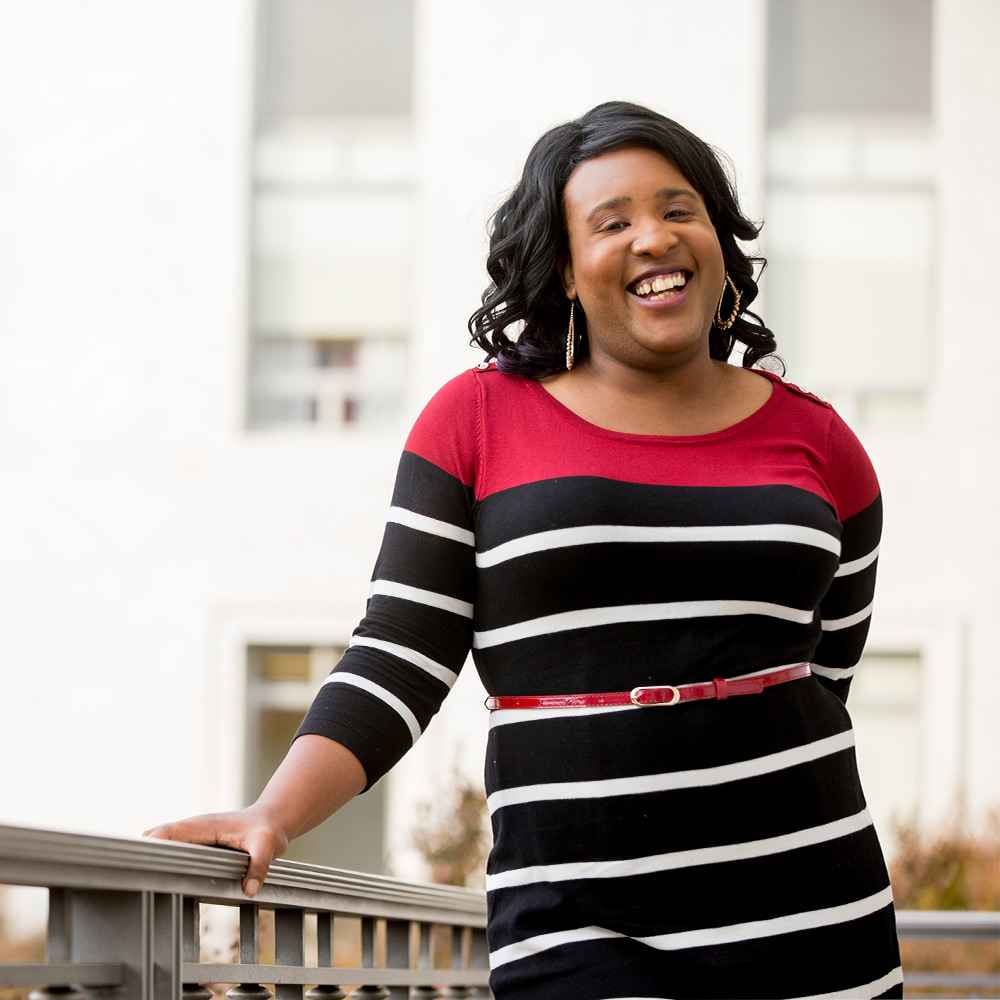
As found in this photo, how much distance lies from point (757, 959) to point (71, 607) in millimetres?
9144

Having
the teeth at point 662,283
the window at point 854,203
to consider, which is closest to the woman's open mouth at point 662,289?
the teeth at point 662,283

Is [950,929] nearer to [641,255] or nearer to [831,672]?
[831,672]

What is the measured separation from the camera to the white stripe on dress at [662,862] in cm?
183

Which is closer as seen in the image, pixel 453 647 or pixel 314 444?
pixel 453 647

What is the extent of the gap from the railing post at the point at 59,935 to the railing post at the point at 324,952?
825mm

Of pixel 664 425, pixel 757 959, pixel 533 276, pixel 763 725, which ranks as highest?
pixel 533 276

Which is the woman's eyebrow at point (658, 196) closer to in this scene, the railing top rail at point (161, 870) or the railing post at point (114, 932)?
the railing top rail at point (161, 870)

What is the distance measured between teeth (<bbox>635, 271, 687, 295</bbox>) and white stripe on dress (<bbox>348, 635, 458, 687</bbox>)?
1.46 ft

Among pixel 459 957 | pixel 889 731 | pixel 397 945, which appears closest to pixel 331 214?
pixel 889 731

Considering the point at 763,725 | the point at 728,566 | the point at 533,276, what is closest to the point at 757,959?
the point at 763,725

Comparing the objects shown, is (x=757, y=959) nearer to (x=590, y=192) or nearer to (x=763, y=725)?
(x=763, y=725)

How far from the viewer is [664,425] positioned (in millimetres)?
2025

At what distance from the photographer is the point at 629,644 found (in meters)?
1.87

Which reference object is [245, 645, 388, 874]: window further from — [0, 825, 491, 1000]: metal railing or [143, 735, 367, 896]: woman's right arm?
[143, 735, 367, 896]: woman's right arm
